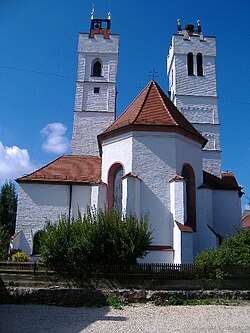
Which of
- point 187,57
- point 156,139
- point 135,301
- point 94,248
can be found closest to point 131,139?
point 156,139

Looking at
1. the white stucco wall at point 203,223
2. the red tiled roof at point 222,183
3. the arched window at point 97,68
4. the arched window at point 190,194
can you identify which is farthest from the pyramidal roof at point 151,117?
the arched window at point 97,68

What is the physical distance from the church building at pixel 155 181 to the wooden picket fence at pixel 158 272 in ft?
10.3

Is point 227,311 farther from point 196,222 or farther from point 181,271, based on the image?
point 196,222

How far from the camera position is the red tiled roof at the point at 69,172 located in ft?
72.7

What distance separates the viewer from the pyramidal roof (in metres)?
19.4

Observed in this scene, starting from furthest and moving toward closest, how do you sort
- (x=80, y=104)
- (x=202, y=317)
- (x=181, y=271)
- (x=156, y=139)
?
1. (x=80, y=104)
2. (x=156, y=139)
3. (x=181, y=271)
4. (x=202, y=317)

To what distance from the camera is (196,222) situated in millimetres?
19703

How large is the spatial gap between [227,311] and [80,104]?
23498 millimetres

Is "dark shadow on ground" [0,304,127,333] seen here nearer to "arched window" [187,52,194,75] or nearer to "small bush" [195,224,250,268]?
"small bush" [195,224,250,268]

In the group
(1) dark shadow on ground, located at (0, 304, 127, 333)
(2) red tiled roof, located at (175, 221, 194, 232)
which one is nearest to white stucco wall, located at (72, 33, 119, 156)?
(2) red tiled roof, located at (175, 221, 194, 232)

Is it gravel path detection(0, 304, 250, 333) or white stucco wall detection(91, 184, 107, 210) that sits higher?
white stucco wall detection(91, 184, 107, 210)

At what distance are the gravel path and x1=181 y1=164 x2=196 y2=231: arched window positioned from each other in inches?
303

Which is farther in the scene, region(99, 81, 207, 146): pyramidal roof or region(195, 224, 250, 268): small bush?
region(99, 81, 207, 146): pyramidal roof

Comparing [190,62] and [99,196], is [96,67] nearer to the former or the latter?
[190,62]
